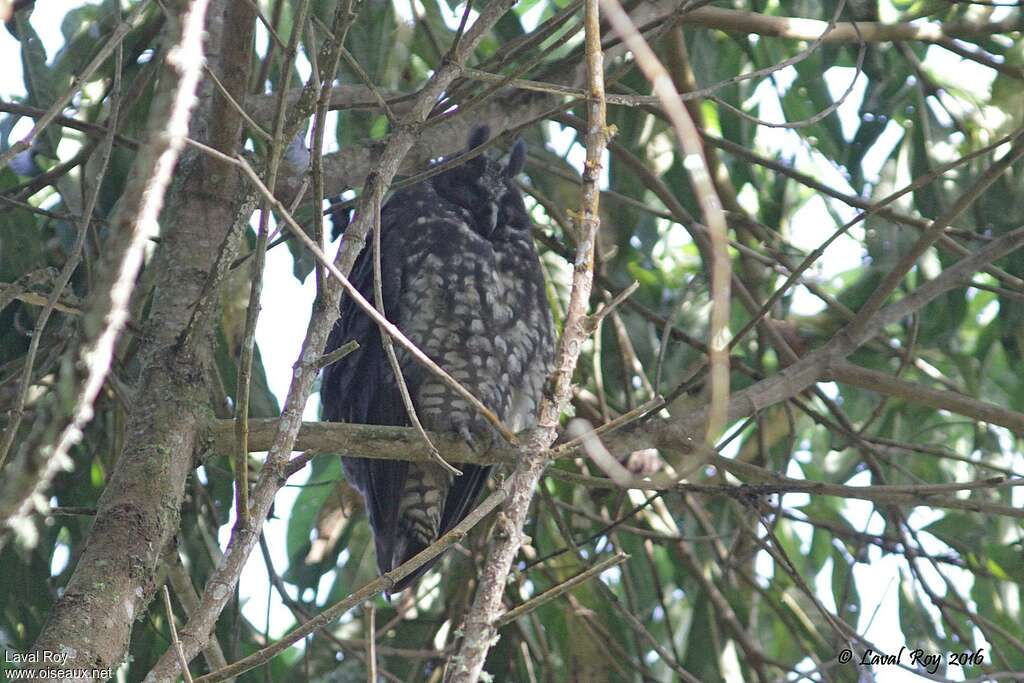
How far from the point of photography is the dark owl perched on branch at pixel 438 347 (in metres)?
3.12

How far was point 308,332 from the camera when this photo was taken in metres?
1.56

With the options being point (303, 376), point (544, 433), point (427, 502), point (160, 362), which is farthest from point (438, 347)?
point (544, 433)

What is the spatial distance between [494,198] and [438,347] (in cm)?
49

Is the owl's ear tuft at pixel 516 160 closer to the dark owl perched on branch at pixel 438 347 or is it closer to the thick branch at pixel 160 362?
the dark owl perched on branch at pixel 438 347

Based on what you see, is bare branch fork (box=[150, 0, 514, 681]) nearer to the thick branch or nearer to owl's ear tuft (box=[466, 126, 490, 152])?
the thick branch

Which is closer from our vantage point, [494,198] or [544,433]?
[544,433]

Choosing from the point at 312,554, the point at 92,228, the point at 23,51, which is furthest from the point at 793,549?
the point at 23,51

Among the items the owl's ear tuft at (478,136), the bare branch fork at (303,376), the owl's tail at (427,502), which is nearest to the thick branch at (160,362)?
the bare branch fork at (303,376)

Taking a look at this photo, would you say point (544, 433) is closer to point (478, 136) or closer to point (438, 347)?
point (438, 347)

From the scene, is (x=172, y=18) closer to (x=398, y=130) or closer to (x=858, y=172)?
(x=398, y=130)

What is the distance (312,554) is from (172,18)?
259 cm

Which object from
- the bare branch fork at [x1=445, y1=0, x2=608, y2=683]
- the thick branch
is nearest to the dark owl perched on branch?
the thick branch

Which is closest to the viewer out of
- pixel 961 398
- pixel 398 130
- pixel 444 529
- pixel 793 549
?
pixel 398 130

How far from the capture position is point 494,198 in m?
3.35
